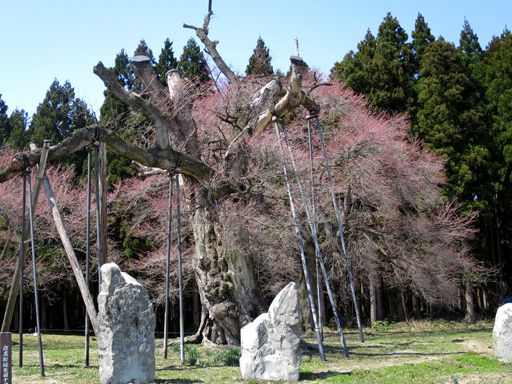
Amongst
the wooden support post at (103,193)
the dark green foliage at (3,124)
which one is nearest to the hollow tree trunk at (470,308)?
the wooden support post at (103,193)

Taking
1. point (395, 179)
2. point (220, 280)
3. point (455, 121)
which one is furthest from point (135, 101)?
point (455, 121)

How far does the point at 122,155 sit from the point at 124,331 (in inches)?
152

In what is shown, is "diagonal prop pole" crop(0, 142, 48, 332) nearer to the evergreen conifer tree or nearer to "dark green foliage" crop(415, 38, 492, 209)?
"dark green foliage" crop(415, 38, 492, 209)

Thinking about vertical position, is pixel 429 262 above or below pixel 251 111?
below

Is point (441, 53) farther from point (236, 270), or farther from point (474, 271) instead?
point (236, 270)

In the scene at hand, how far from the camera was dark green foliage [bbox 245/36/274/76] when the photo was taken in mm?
24562

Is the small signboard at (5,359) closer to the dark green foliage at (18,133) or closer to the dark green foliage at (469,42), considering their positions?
the dark green foliage at (18,133)

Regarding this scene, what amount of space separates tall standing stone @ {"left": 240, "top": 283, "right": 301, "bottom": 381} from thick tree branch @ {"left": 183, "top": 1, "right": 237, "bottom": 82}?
901cm

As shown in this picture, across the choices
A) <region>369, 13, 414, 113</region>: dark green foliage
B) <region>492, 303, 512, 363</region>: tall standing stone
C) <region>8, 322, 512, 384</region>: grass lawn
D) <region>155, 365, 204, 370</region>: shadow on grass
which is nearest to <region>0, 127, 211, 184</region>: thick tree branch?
<region>8, 322, 512, 384</region>: grass lawn

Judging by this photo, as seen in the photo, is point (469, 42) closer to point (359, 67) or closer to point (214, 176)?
point (359, 67)

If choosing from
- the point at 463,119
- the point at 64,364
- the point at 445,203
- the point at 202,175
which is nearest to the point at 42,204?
→ the point at 202,175

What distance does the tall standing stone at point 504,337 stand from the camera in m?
9.78

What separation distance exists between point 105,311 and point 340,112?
14.4 m

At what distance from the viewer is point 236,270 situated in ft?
41.3
